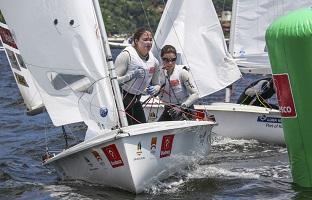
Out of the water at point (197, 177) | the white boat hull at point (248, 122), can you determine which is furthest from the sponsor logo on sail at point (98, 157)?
the white boat hull at point (248, 122)

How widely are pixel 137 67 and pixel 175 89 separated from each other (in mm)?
1137

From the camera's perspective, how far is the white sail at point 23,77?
9.24 metres

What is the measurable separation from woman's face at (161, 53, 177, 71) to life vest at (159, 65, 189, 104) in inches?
4.1

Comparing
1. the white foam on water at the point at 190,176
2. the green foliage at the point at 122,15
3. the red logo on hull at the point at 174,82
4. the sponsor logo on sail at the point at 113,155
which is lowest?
the green foliage at the point at 122,15

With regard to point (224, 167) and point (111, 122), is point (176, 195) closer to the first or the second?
point (111, 122)

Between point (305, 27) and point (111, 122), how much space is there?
2.20 meters

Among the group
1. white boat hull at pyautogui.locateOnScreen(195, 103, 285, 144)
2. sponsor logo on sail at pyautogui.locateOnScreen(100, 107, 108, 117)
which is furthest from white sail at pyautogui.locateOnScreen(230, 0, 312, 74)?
sponsor logo on sail at pyautogui.locateOnScreen(100, 107, 108, 117)

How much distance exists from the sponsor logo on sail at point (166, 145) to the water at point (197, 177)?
0.40m

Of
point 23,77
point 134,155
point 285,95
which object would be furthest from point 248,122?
point 134,155

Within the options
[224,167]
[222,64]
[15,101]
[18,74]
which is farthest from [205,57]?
[15,101]

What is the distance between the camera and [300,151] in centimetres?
839

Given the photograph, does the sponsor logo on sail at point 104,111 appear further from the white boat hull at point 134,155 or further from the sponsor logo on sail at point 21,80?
the sponsor logo on sail at point 21,80

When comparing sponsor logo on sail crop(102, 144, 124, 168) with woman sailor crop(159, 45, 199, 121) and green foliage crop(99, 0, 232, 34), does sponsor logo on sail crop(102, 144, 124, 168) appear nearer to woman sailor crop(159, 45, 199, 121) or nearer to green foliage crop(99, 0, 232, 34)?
woman sailor crop(159, 45, 199, 121)

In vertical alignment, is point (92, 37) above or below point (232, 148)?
above
